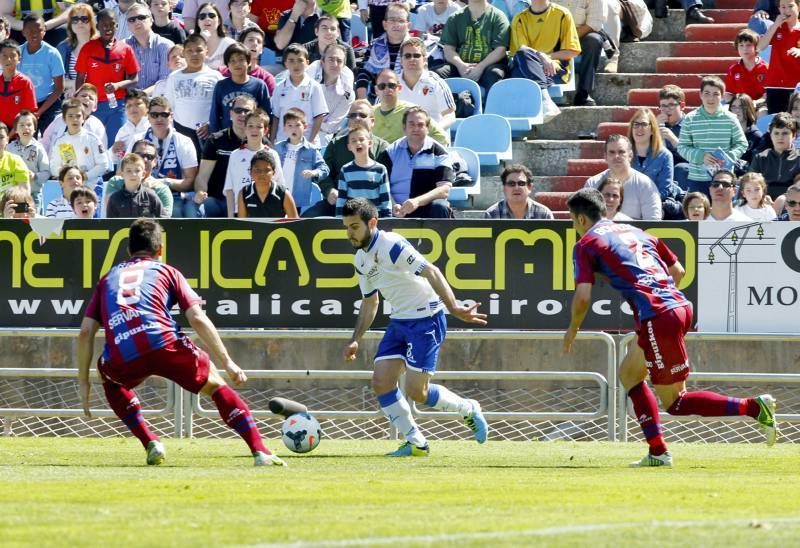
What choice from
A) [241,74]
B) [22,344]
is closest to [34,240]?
[22,344]

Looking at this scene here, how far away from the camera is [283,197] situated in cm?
1628

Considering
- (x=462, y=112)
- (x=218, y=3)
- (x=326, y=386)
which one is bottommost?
(x=326, y=386)

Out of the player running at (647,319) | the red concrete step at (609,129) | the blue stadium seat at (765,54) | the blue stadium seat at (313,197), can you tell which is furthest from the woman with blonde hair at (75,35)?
the player running at (647,319)

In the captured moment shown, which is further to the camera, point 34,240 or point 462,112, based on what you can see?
point 462,112

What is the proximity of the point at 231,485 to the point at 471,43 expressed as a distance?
1171 cm

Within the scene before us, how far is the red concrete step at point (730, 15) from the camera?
72.8 ft

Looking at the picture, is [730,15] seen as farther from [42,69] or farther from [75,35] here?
[42,69]

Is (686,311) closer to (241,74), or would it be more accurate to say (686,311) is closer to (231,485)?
(231,485)

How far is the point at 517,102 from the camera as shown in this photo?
1992 centimetres

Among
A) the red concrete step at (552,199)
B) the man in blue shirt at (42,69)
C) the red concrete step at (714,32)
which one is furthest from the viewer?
the red concrete step at (714,32)

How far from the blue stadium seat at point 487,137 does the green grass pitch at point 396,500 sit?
6.80 meters

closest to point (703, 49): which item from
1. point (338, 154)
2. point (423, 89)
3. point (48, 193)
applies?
point (423, 89)

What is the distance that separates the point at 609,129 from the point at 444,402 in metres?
8.23

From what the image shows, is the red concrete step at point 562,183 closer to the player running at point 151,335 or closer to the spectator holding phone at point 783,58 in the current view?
the spectator holding phone at point 783,58
